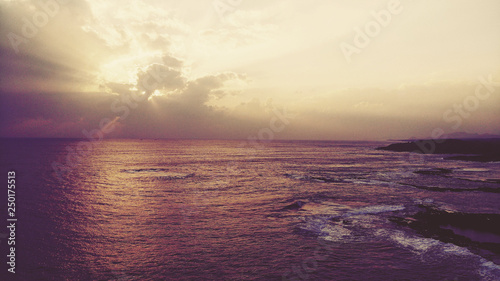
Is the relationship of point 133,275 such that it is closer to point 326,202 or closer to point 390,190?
point 326,202

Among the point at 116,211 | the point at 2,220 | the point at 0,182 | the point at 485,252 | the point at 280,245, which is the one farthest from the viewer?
the point at 0,182

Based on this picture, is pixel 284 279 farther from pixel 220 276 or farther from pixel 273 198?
pixel 273 198

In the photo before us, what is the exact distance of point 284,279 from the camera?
12898 millimetres

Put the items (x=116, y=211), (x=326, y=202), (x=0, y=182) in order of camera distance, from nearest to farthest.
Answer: (x=116, y=211)
(x=326, y=202)
(x=0, y=182)

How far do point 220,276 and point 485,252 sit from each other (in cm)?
1537

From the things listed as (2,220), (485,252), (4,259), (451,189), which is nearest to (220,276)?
(4,259)

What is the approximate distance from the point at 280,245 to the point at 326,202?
45.3 feet

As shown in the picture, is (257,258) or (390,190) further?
(390,190)

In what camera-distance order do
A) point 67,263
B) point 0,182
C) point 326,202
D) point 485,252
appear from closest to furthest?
point 67,263 < point 485,252 < point 326,202 < point 0,182

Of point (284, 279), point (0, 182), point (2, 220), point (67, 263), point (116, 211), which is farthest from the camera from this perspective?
point (0, 182)

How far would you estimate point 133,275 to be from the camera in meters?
13.2

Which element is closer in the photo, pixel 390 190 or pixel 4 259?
pixel 4 259

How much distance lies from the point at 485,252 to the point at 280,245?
11859 mm

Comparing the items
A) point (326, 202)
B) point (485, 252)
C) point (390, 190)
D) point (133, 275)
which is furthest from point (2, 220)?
point (390, 190)
